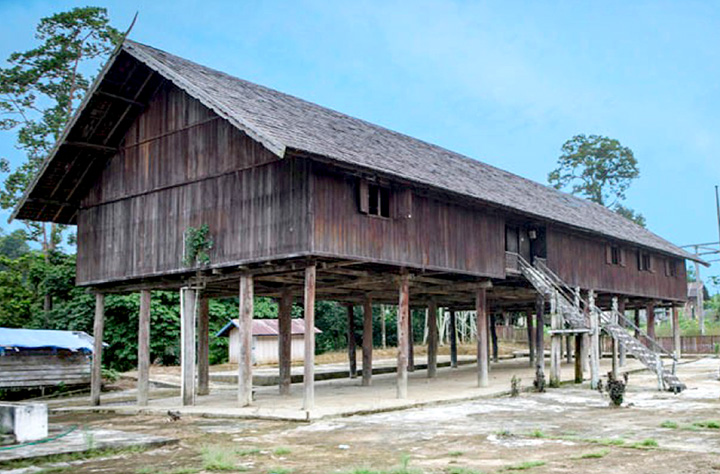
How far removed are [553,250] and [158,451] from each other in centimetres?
1788

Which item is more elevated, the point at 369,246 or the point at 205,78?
the point at 205,78

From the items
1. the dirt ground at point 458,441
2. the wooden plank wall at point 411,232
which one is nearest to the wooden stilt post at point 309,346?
the wooden plank wall at point 411,232

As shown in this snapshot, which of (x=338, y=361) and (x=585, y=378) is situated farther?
(x=338, y=361)

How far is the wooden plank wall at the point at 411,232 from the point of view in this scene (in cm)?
1684

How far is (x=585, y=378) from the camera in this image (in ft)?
83.6

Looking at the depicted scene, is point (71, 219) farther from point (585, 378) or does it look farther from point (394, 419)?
point (585, 378)

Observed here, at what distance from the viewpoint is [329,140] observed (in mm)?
17812

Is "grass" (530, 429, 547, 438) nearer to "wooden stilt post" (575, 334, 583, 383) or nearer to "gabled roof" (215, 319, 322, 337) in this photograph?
"wooden stilt post" (575, 334, 583, 383)

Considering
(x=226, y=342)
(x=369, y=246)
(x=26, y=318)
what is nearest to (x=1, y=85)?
(x=26, y=318)

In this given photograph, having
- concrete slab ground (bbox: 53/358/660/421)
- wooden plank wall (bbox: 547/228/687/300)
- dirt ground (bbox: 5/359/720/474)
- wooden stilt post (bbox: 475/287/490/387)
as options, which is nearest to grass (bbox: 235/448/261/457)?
dirt ground (bbox: 5/359/720/474)

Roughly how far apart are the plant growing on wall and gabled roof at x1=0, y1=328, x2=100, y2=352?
10977mm

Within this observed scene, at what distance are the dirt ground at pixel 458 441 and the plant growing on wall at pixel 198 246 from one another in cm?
403

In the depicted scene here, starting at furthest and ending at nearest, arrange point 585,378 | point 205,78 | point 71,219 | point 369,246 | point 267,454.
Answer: point 585,378
point 71,219
point 205,78
point 369,246
point 267,454

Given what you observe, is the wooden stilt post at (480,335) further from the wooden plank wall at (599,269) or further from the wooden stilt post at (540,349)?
the wooden plank wall at (599,269)
